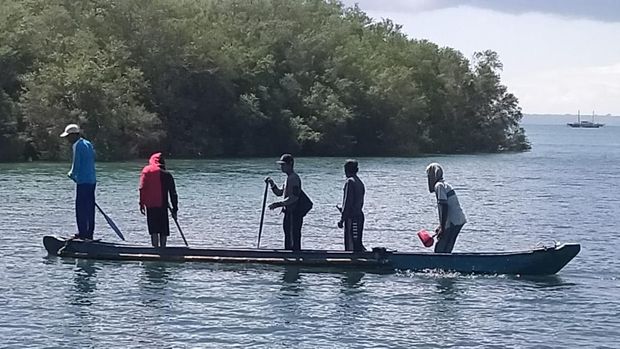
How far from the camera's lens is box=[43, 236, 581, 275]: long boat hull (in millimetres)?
20750

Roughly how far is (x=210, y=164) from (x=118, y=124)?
7.04 metres

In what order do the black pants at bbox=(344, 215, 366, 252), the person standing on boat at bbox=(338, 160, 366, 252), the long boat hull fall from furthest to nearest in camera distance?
the black pants at bbox=(344, 215, 366, 252)
the long boat hull
the person standing on boat at bbox=(338, 160, 366, 252)

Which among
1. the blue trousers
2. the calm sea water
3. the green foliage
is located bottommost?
the calm sea water

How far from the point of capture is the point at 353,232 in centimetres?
2109

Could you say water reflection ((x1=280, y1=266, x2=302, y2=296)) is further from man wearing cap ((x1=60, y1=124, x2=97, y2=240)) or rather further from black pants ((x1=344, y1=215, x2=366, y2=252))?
man wearing cap ((x1=60, y1=124, x2=97, y2=240))

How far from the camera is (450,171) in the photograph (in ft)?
228

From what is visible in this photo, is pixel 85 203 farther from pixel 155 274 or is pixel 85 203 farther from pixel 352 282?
pixel 352 282

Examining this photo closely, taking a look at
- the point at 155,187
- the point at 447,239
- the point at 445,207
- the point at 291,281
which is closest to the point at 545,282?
the point at 447,239

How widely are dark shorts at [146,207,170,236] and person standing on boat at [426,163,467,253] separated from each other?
5526mm

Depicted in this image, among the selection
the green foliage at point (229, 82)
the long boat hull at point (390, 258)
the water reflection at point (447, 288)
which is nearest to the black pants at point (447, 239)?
the long boat hull at point (390, 258)

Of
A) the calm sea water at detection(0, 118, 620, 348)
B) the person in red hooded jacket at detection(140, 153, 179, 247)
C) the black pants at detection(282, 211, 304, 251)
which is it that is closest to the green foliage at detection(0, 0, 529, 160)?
the calm sea water at detection(0, 118, 620, 348)

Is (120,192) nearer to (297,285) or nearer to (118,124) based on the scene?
(297,285)

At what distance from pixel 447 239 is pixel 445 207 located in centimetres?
105

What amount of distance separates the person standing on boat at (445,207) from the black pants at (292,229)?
2818mm
